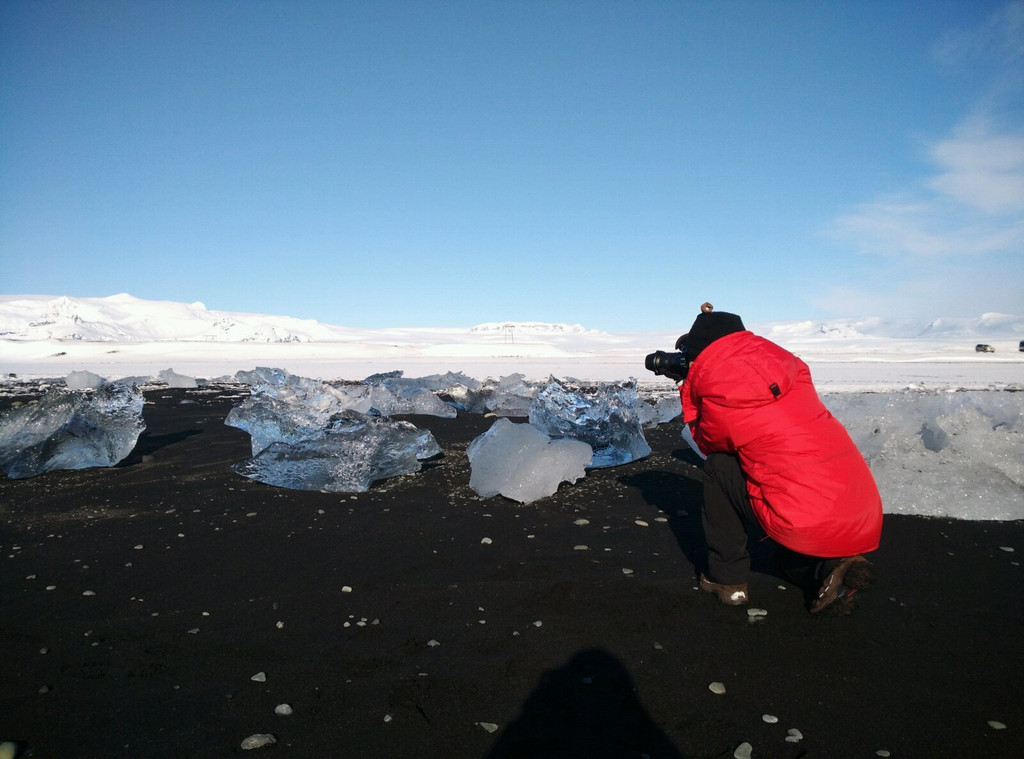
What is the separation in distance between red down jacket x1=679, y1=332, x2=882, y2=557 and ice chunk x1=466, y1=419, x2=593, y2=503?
1.87m

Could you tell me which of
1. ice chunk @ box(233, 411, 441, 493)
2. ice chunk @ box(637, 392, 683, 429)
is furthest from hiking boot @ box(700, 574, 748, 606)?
ice chunk @ box(637, 392, 683, 429)

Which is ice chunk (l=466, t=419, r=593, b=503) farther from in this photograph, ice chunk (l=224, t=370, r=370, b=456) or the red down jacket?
the red down jacket

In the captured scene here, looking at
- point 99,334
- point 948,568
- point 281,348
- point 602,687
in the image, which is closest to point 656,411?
point 948,568

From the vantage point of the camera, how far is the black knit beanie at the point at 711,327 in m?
2.46

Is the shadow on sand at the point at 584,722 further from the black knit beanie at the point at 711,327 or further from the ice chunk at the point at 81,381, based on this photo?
the ice chunk at the point at 81,381

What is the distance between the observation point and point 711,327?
8.08ft

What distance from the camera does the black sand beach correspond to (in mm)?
1773

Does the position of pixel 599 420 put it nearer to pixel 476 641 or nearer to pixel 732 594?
pixel 732 594

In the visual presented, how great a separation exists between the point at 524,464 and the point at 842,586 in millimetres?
2148

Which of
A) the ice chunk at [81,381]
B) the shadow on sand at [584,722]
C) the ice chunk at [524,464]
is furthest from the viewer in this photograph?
the ice chunk at [81,381]

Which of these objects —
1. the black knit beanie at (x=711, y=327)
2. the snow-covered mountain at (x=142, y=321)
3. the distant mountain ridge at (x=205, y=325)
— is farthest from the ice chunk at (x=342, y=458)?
the snow-covered mountain at (x=142, y=321)

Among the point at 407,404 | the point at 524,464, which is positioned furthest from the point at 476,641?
the point at 407,404

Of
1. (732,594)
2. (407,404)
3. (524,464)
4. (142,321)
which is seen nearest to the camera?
(732,594)

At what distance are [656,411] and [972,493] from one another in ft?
13.6
